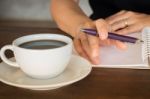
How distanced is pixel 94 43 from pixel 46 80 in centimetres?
22

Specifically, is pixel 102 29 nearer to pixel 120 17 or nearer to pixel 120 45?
pixel 120 45

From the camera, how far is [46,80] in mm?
679

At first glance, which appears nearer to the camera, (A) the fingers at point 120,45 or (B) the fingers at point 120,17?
(A) the fingers at point 120,45

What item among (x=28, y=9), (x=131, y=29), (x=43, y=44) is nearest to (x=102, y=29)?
(x=43, y=44)

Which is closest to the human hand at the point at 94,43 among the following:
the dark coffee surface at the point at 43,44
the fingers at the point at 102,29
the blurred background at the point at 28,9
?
the fingers at the point at 102,29

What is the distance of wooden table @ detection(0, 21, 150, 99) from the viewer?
0.66m

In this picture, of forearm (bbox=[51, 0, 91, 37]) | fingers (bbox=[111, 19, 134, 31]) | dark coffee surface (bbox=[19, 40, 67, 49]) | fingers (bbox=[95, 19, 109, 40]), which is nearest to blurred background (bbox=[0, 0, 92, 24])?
forearm (bbox=[51, 0, 91, 37])

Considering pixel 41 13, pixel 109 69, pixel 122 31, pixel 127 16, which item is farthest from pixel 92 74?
pixel 41 13

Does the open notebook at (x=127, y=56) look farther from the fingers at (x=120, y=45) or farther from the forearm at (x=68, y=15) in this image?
the forearm at (x=68, y=15)

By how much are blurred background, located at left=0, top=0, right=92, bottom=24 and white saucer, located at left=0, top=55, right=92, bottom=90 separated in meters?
0.96

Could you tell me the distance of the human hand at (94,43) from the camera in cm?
81

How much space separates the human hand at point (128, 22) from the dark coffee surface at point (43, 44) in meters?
0.36

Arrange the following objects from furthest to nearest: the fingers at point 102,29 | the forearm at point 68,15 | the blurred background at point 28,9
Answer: the blurred background at point 28,9 → the forearm at point 68,15 → the fingers at point 102,29

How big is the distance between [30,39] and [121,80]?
0.22 metres
